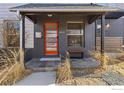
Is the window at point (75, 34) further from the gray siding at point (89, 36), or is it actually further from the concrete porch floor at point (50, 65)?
the concrete porch floor at point (50, 65)

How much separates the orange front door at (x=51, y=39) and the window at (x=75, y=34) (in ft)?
2.85

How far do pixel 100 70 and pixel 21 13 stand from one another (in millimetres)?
4516

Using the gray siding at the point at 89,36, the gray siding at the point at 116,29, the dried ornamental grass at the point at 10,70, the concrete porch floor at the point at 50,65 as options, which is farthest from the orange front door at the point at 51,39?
the dried ornamental grass at the point at 10,70

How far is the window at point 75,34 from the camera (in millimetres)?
15383

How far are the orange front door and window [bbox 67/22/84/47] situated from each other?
0.87m

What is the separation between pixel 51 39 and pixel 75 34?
1.64m

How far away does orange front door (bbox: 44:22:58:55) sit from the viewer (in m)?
15.4

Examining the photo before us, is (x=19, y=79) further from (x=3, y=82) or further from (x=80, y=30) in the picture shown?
(x=80, y=30)

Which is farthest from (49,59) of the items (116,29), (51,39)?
(116,29)

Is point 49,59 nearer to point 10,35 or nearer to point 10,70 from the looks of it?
point 10,35

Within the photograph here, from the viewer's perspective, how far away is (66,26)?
1528cm

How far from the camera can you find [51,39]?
50.8 feet
